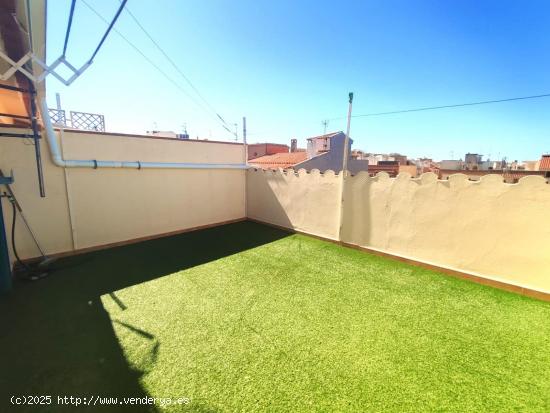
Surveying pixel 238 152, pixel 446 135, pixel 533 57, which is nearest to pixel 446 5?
pixel 533 57

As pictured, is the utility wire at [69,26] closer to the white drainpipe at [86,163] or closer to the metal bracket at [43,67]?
the metal bracket at [43,67]

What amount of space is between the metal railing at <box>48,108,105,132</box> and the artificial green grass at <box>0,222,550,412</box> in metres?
3.87

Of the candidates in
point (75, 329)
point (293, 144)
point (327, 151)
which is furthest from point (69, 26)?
point (293, 144)

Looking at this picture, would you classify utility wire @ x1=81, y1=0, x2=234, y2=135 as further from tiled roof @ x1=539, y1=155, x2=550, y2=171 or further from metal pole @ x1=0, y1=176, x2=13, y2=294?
tiled roof @ x1=539, y1=155, x2=550, y2=171

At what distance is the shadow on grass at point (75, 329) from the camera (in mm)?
1850

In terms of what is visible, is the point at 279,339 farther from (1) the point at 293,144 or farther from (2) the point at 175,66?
(1) the point at 293,144

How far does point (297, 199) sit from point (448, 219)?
131 inches

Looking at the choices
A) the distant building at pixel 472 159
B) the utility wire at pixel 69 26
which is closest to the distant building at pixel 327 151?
the utility wire at pixel 69 26

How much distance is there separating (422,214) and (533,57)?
6.30 metres

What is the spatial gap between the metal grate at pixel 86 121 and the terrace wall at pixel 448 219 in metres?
5.52

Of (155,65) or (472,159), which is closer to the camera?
(155,65)

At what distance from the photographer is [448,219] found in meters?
3.86

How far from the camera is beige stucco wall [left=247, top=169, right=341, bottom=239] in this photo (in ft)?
18.0

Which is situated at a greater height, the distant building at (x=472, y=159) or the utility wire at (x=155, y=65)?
the utility wire at (x=155, y=65)
